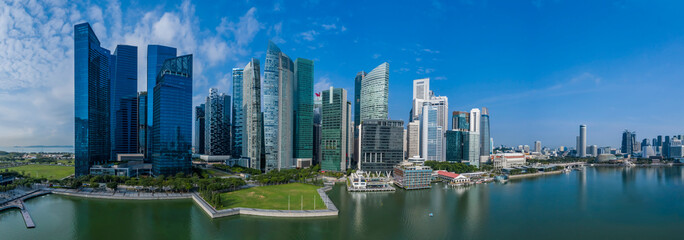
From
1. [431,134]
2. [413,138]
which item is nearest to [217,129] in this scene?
[413,138]

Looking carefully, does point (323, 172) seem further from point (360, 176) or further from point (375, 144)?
point (360, 176)

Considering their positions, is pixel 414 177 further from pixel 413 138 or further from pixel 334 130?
pixel 413 138

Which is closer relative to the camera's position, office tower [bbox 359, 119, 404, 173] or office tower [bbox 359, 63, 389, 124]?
office tower [bbox 359, 119, 404, 173]

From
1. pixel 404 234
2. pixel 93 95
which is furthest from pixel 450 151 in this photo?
pixel 93 95

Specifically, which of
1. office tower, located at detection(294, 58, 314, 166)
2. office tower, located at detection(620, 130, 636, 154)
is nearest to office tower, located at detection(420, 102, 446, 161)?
office tower, located at detection(294, 58, 314, 166)

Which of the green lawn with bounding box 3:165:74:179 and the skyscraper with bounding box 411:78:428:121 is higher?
the skyscraper with bounding box 411:78:428:121

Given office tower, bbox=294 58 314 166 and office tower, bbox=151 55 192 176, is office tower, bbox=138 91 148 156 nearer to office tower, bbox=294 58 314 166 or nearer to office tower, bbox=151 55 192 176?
Answer: office tower, bbox=151 55 192 176
